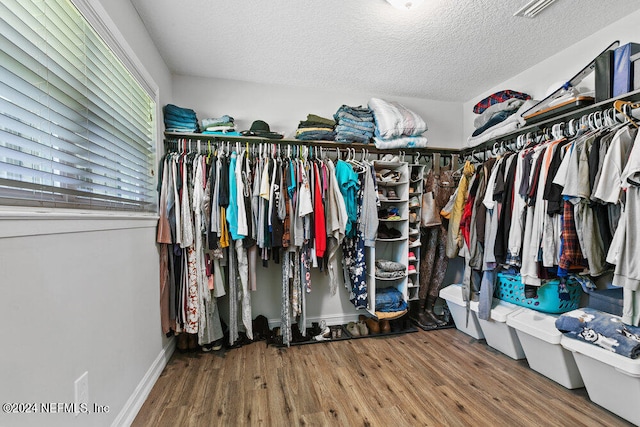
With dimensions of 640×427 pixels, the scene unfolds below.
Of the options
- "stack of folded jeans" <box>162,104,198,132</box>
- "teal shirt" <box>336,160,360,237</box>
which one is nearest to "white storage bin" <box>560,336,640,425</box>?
"teal shirt" <box>336,160,360,237</box>

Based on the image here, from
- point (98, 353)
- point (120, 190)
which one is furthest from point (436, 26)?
point (98, 353)

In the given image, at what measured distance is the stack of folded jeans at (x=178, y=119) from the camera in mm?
2211

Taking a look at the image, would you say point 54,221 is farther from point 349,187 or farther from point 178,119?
point 349,187

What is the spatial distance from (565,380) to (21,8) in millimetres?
3223

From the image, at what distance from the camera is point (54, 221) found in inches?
36.7

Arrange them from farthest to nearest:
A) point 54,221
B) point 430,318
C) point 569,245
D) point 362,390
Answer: point 430,318
point 362,390
point 569,245
point 54,221

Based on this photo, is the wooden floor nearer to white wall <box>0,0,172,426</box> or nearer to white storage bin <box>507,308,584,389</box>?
white storage bin <box>507,308,584,389</box>

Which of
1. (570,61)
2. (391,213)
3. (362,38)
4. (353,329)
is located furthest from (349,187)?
(570,61)

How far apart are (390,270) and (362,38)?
6.51 feet

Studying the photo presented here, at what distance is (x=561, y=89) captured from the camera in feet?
6.24

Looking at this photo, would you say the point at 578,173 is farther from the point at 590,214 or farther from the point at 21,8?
the point at 21,8

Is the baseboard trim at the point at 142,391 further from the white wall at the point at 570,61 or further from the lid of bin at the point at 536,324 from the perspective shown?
the white wall at the point at 570,61

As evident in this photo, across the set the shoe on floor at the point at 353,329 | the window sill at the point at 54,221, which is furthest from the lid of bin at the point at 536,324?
the window sill at the point at 54,221

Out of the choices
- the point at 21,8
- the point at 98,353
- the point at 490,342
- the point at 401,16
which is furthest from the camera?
the point at 490,342
